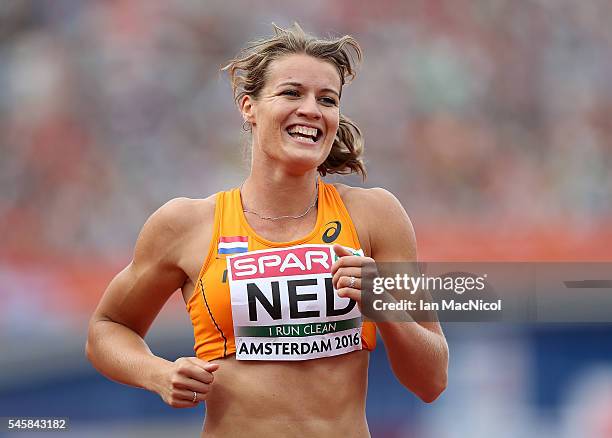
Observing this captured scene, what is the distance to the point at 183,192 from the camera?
4.43 metres

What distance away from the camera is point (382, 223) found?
210 cm

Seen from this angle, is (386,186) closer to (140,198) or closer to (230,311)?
(140,198)

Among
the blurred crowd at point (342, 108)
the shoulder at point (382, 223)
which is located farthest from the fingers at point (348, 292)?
the blurred crowd at point (342, 108)

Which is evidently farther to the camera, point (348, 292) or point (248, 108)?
point (248, 108)

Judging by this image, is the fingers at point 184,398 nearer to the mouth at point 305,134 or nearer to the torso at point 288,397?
the torso at point 288,397

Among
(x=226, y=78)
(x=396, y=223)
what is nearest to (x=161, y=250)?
(x=396, y=223)

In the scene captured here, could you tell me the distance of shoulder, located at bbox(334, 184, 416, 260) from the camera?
209 centimetres

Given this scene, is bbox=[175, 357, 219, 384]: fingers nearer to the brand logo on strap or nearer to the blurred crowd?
the brand logo on strap

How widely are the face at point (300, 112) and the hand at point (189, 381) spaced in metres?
0.53

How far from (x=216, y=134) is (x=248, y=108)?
231cm

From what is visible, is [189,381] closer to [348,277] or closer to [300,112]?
[348,277]

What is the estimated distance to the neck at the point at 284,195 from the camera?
7.05 ft

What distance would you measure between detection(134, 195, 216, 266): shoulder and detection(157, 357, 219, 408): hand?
0.33 metres

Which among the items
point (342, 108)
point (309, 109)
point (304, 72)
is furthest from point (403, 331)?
point (342, 108)
